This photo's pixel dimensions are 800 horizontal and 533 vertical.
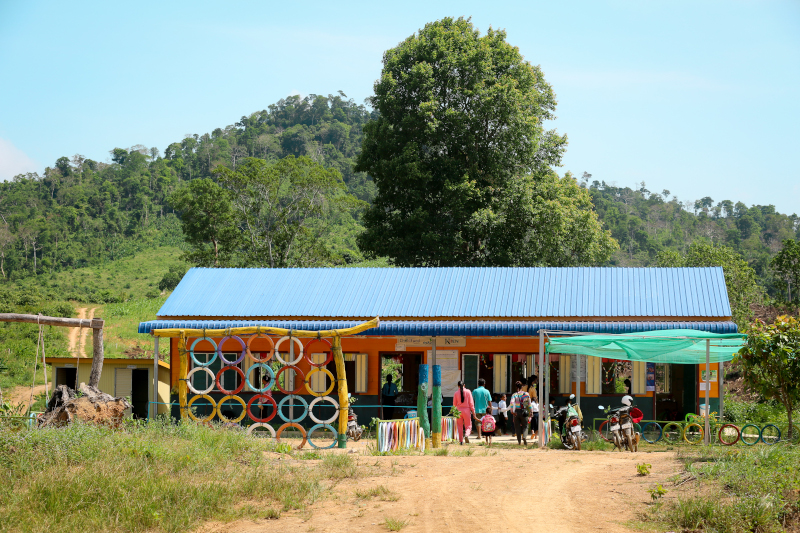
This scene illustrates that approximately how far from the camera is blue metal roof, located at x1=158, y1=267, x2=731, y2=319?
65.8 ft

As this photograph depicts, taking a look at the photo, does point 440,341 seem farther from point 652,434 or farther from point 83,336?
point 83,336

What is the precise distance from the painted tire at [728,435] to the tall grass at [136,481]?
291 inches

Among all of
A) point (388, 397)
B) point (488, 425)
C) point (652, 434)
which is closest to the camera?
point (488, 425)

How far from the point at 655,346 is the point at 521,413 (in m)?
3.23

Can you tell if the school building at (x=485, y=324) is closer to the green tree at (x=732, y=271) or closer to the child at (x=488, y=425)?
the child at (x=488, y=425)

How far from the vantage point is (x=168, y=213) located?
79625 mm

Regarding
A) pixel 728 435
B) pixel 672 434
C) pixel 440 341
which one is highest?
pixel 440 341

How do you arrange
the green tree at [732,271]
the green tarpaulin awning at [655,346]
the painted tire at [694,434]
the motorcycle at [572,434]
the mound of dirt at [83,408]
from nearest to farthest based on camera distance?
the mound of dirt at [83,408] → the motorcycle at [572,434] → the green tarpaulin awning at [655,346] → the painted tire at [694,434] → the green tree at [732,271]

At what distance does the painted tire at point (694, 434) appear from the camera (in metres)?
16.5

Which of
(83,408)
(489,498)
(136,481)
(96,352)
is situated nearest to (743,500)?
(489,498)

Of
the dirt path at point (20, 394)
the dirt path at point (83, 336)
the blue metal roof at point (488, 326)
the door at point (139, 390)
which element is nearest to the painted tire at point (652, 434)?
the blue metal roof at point (488, 326)

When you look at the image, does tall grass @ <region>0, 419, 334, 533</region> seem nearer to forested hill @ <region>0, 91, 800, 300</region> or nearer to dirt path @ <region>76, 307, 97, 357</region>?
dirt path @ <region>76, 307, 97, 357</region>

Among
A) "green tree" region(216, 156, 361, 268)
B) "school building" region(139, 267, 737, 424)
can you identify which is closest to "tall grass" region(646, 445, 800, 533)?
"school building" region(139, 267, 737, 424)

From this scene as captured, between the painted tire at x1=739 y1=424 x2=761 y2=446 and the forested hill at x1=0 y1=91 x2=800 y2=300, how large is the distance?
37663mm
